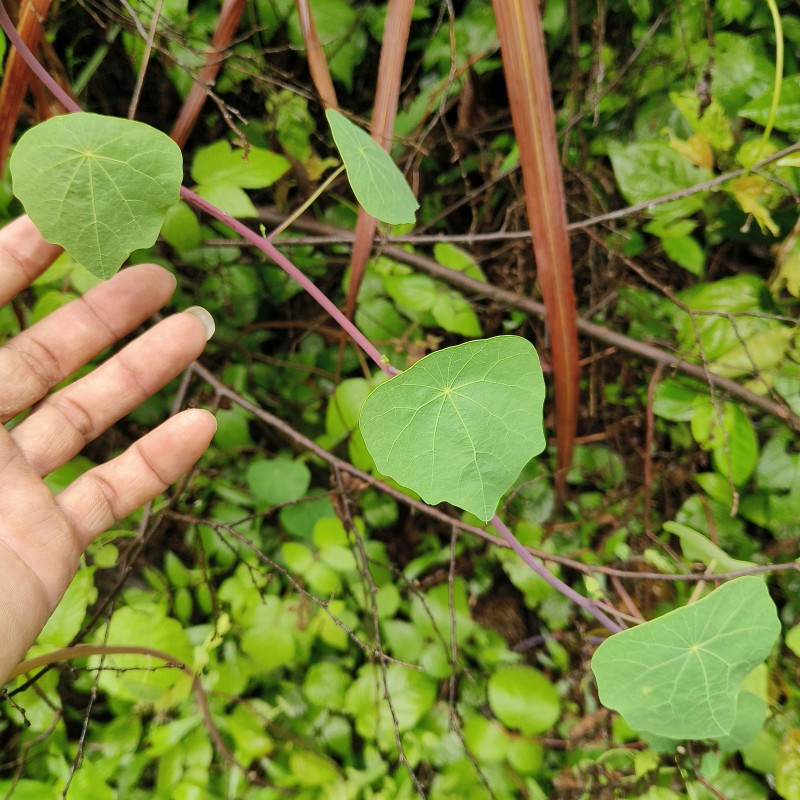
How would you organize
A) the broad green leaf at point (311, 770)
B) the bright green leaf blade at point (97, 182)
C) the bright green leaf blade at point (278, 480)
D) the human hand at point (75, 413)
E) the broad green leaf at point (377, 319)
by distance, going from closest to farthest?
the bright green leaf blade at point (97, 182)
the human hand at point (75, 413)
the broad green leaf at point (311, 770)
the bright green leaf blade at point (278, 480)
the broad green leaf at point (377, 319)

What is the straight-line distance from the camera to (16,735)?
1.36m

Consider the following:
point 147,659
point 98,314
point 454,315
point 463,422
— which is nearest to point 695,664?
point 463,422

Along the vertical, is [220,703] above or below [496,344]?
below

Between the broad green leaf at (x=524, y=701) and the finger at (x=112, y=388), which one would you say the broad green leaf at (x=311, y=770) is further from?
the finger at (x=112, y=388)

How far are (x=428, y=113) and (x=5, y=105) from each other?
93 cm

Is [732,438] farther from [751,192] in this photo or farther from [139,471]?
[139,471]

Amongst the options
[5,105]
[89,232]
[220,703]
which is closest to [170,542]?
[220,703]

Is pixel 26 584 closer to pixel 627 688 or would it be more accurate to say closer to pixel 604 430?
pixel 627 688

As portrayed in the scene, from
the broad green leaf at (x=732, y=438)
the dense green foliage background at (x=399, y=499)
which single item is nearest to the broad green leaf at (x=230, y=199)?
the dense green foliage background at (x=399, y=499)

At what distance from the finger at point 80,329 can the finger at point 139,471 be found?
245 millimetres

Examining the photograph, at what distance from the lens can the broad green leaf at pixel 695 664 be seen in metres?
0.87

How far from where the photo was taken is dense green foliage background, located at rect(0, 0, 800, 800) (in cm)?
127

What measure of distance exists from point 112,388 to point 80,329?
0.15 metres

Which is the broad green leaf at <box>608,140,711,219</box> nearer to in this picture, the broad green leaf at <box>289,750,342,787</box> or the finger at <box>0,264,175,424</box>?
the finger at <box>0,264,175,424</box>
